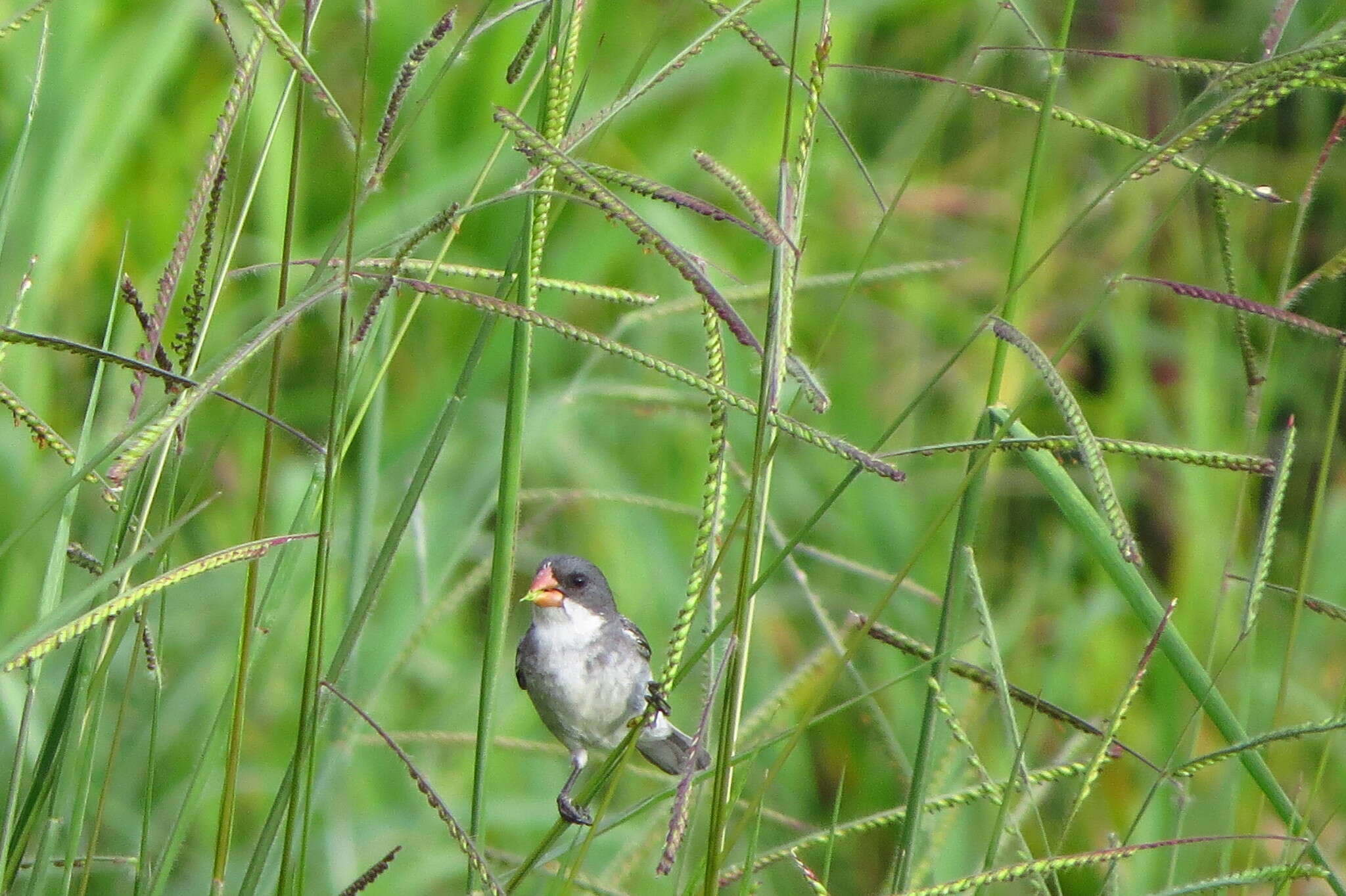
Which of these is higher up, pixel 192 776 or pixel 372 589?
pixel 372 589

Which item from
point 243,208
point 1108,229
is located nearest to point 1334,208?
point 1108,229

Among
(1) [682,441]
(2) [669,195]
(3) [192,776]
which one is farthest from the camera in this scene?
(1) [682,441]

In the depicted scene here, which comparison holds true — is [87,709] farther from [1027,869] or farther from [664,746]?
[664,746]

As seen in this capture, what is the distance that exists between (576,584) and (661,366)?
1.14m

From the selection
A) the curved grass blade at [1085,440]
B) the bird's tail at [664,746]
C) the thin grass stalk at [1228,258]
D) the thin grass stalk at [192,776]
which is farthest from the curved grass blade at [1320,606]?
the thin grass stalk at [192,776]

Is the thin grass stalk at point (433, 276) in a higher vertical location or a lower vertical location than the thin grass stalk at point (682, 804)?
higher

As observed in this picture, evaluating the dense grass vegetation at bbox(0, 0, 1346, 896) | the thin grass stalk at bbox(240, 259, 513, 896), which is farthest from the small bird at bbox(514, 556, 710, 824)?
the thin grass stalk at bbox(240, 259, 513, 896)

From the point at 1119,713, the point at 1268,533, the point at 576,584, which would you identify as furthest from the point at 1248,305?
the point at 576,584

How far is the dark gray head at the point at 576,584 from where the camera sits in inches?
88.7

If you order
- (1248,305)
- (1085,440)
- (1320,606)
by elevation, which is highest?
(1248,305)

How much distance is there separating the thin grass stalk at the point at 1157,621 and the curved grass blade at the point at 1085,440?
0.13 m

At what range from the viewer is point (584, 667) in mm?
2180

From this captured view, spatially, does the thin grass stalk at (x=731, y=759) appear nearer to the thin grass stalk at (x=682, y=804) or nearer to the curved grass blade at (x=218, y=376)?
the thin grass stalk at (x=682, y=804)

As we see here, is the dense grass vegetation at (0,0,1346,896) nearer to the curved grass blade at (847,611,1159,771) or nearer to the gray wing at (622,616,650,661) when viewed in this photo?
the curved grass blade at (847,611,1159,771)
